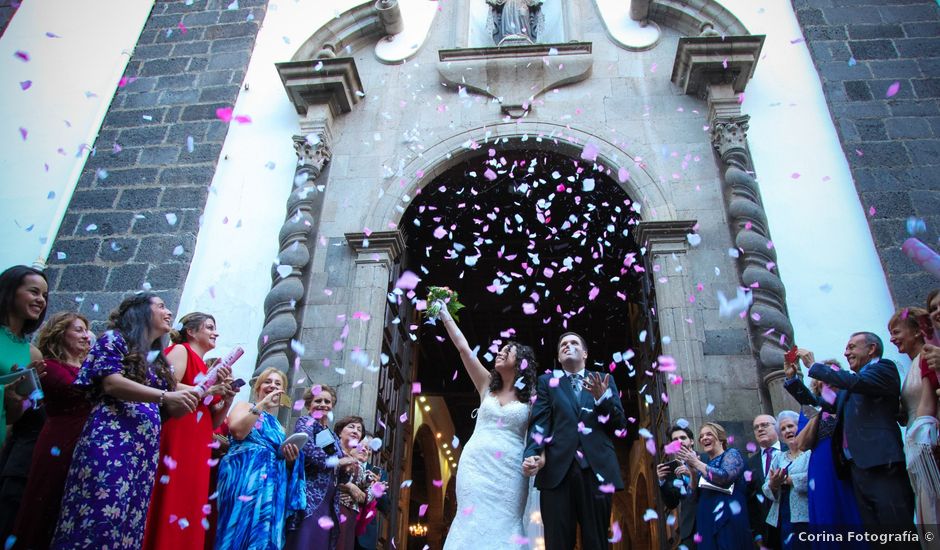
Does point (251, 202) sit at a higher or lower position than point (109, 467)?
higher

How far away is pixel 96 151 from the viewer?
6.91 meters

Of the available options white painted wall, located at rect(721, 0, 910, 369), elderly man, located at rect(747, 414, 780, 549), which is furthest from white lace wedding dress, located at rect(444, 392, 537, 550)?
white painted wall, located at rect(721, 0, 910, 369)

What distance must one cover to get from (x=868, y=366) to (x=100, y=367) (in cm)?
331

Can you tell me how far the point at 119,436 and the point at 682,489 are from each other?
9.90ft

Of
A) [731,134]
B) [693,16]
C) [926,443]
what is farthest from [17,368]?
[693,16]

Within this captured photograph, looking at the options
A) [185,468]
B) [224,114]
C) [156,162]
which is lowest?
[185,468]

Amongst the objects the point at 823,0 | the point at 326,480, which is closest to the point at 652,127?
the point at 823,0

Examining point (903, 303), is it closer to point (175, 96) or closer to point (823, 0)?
point (823, 0)

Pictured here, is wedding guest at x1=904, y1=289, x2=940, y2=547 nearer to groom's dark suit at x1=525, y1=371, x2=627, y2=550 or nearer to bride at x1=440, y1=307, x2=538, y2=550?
groom's dark suit at x1=525, y1=371, x2=627, y2=550

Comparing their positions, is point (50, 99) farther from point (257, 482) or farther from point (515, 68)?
point (257, 482)

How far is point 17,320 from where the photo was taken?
307 cm

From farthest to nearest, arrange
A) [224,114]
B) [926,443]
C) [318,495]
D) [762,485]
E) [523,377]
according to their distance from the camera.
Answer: [224,114], [762,485], [523,377], [318,495], [926,443]

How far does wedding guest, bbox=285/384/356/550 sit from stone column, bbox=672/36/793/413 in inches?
122

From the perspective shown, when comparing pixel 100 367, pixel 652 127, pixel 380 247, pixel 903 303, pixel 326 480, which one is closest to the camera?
pixel 100 367
